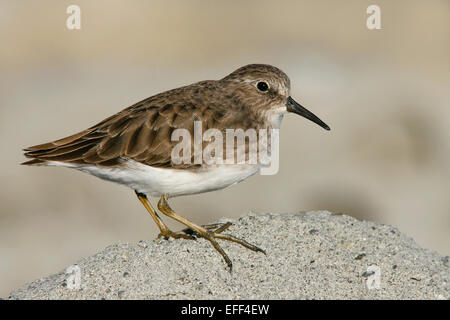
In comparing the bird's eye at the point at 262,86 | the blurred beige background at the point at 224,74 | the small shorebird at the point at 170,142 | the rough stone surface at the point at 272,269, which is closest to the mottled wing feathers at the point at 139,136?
the small shorebird at the point at 170,142

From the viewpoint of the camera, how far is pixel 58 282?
23.9 ft

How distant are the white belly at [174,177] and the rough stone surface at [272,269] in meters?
0.62

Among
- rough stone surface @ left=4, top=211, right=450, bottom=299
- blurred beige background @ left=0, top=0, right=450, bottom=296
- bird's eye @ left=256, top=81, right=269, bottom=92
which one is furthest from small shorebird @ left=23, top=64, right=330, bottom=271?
blurred beige background @ left=0, top=0, right=450, bottom=296

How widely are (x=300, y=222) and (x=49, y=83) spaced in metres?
11.1

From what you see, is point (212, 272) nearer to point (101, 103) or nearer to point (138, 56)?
point (101, 103)

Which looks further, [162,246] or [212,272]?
[162,246]

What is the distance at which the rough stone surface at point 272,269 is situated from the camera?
22.5 feet

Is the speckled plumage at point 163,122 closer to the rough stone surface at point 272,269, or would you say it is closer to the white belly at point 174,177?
the white belly at point 174,177

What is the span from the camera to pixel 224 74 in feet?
57.3

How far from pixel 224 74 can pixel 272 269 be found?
35.3ft

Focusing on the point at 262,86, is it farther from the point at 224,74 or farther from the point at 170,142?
the point at 224,74

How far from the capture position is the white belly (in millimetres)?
7539

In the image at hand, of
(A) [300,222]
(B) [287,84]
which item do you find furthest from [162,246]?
(B) [287,84]

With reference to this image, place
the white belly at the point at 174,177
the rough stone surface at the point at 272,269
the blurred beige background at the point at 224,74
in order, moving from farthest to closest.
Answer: the blurred beige background at the point at 224,74 → the white belly at the point at 174,177 → the rough stone surface at the point at 272,269
